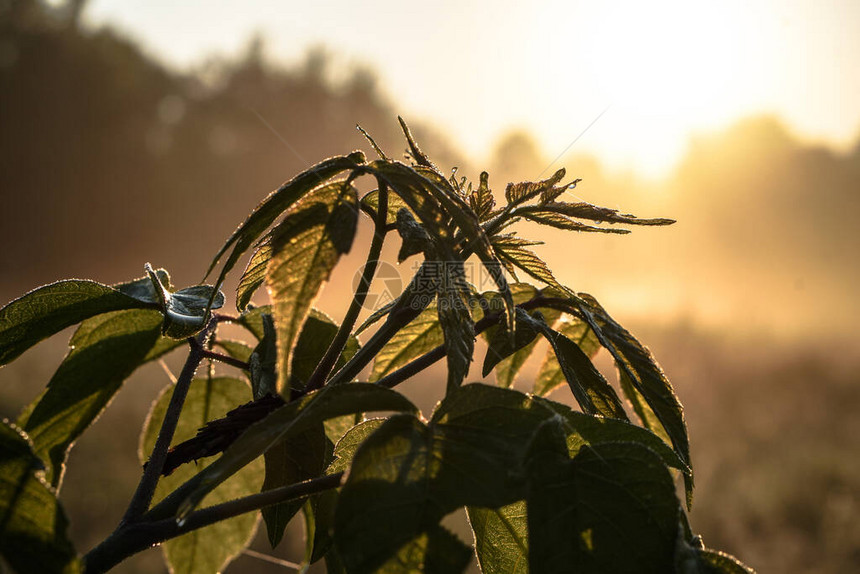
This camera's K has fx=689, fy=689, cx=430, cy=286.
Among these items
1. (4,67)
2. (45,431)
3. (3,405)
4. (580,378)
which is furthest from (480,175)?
(4,67)

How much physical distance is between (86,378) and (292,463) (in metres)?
0.26

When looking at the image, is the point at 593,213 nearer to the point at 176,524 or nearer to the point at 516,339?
the point at 516,339

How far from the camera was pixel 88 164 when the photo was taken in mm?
20922

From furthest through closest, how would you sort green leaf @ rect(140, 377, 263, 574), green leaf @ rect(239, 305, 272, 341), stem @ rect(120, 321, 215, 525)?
green leaf @ rect(140, 377, 263, 574) < green leaf @ rect(239, 305, 272, 341) < stem @ rect(120, 321, 215, 525)

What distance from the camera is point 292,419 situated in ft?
1.27

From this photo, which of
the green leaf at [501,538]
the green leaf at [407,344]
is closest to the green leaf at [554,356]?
the green leaf at [407,344]

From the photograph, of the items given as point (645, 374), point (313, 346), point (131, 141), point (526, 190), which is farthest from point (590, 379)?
point (131, 141)

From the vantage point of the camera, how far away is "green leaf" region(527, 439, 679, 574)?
1.23 feet

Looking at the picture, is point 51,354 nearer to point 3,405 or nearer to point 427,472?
point 3,405

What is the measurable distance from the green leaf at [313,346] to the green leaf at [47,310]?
0.53ft

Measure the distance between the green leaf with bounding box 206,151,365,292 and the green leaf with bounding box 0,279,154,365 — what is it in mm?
194

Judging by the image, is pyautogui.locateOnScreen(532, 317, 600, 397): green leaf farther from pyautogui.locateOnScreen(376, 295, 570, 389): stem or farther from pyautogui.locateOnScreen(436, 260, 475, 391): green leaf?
pyautogui.locateOnScreen(436, 260, 475, 391): green leaf

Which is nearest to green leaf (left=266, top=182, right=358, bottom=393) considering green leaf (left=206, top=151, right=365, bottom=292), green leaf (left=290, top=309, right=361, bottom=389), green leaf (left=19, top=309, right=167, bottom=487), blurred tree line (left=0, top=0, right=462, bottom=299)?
green leaf (left=206, top=151, right=365, bottom=292)

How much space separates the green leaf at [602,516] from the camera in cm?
38
